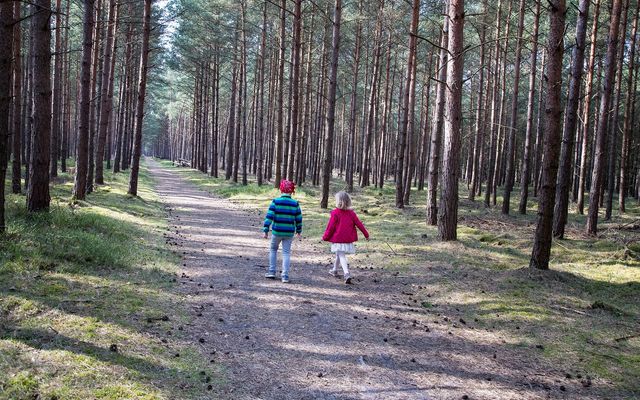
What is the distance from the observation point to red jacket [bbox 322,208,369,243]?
332 inches

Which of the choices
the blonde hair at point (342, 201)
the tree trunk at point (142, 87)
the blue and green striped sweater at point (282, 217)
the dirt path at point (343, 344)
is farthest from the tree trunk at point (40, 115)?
the tree trunk at point (142, 87)

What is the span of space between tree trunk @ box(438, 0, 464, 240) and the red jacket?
12.3 ft

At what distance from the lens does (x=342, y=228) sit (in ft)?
27.8

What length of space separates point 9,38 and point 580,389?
8.82m

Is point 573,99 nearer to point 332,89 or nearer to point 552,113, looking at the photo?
point 552,113

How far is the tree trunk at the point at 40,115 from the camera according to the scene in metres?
9.32

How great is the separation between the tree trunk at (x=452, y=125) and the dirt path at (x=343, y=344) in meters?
3.05

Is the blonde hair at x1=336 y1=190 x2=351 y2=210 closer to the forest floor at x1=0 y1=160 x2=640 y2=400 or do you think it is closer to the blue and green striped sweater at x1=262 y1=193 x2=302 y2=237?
the blue and green striped sweater at x1=262 y1=193 x2=302 y2=237

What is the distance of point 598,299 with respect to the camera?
25.2 ft

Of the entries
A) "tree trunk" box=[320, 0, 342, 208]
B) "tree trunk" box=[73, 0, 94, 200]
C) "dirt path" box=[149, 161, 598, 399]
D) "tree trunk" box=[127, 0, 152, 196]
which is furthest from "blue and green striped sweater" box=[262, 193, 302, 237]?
"tree trunk" box=[127, 0, 152, 196]

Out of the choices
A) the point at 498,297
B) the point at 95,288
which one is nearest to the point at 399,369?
the point at 498,297

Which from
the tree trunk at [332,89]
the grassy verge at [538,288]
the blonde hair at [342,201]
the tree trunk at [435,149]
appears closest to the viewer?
the grassy verge at [538,288]

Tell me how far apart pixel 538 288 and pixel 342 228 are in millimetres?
3434

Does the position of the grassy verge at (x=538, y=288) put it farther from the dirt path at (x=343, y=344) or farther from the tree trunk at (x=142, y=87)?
the tree trunk at (x=142, y=87)
